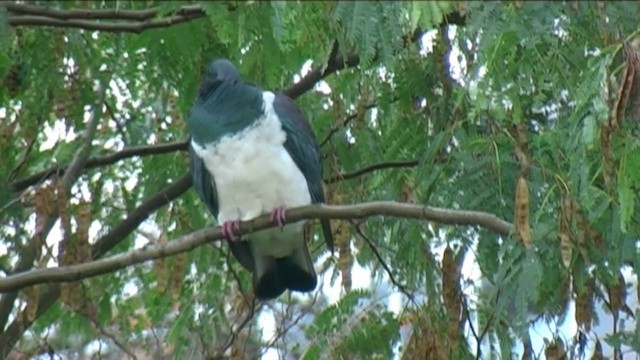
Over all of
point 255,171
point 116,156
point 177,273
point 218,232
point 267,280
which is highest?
point 116,156

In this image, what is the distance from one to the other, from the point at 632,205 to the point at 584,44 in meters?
0.85

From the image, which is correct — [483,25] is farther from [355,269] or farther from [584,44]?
[355,269]

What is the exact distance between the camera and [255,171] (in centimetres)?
585

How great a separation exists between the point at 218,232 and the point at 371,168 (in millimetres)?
971

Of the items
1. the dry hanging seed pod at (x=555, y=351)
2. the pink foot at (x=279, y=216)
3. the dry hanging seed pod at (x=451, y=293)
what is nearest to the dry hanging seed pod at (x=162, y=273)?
the pink foot at (x=279, y=216)

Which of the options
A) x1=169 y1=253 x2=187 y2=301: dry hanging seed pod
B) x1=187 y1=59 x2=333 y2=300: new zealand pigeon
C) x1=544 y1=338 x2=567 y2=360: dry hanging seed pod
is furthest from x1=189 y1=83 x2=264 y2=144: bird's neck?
x1=544 y1=338 x2=567 y2=360: dry hanging seed pod

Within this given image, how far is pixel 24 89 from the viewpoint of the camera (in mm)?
6141

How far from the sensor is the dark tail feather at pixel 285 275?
6156mm

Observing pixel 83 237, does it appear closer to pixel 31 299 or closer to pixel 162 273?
pixel 31 299

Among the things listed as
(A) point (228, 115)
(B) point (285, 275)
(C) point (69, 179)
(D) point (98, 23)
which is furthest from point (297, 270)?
(D) point (98, 23)

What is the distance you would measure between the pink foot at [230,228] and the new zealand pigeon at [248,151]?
9 centimetres

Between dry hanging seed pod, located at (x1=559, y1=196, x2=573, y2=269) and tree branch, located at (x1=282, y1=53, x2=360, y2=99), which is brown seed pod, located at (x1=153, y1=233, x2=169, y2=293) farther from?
dry hanging seed pod, located at (x1=559, y1=196, x2=573, y2=269)

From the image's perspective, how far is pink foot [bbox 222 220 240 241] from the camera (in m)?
5.53

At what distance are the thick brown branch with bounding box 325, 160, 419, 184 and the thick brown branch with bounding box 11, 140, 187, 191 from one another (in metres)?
0.60
